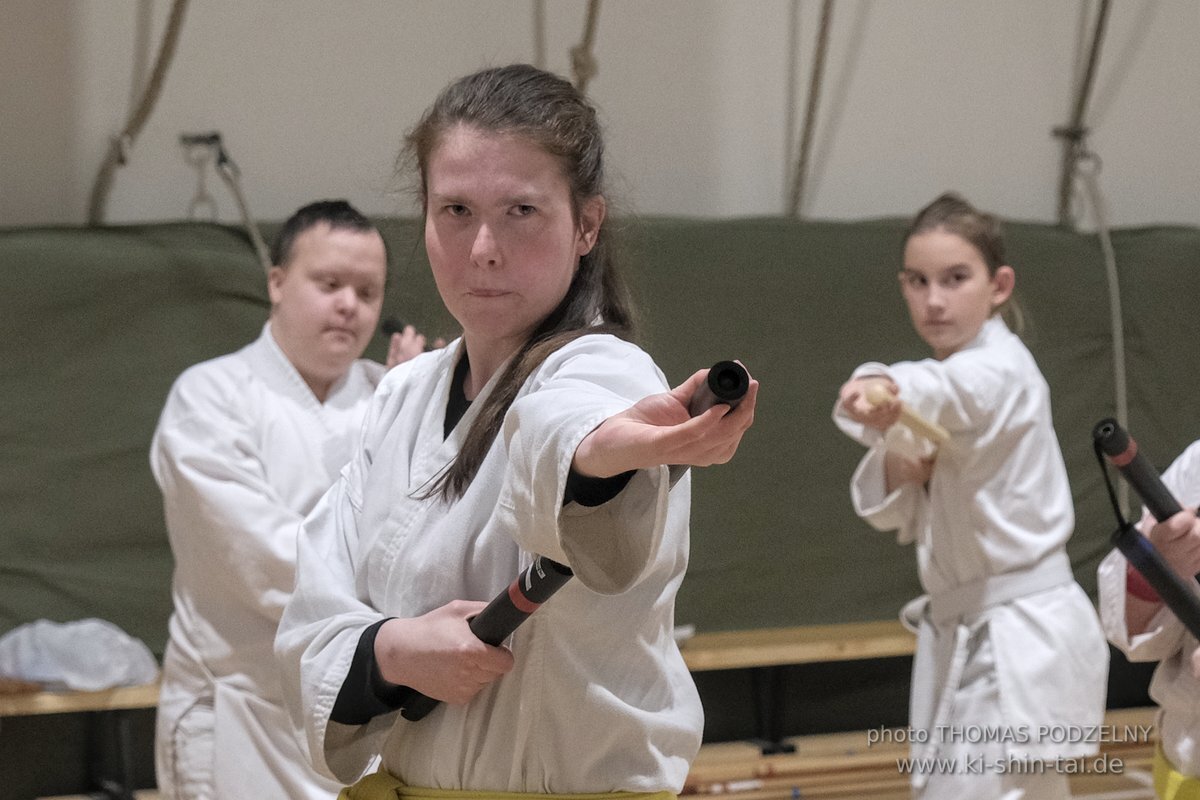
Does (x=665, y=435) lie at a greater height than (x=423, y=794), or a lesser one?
greater

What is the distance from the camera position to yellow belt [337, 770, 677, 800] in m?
1.16

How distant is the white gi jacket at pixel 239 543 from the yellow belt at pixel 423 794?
40.7 inches

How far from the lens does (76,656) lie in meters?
3.02

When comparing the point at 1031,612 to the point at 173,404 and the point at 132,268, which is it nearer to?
the point at 173,404

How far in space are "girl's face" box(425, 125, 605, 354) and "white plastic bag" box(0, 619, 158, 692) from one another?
2108 millimetres

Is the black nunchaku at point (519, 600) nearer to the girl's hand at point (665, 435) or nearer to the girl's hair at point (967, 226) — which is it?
the girl's hand at point (665, 435)

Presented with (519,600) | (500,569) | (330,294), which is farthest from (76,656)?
(519,600)

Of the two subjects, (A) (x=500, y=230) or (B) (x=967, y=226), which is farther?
(B) (x=967, y=226)

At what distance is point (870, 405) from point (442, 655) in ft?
5.04

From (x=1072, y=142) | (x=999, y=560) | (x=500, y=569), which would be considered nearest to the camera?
(x=500, y=569)

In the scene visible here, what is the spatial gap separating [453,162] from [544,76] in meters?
0.13

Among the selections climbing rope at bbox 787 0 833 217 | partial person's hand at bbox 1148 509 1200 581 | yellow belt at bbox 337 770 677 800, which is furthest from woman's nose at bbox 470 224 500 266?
climbing rope at bbox 787 0 833 217

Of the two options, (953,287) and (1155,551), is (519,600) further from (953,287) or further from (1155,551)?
(953,287)

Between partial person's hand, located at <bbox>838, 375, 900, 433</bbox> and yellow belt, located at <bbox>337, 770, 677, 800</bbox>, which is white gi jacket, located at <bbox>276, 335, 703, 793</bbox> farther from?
partial person's hand, located at <bbox>838, 375, 900, 433</bbox>
